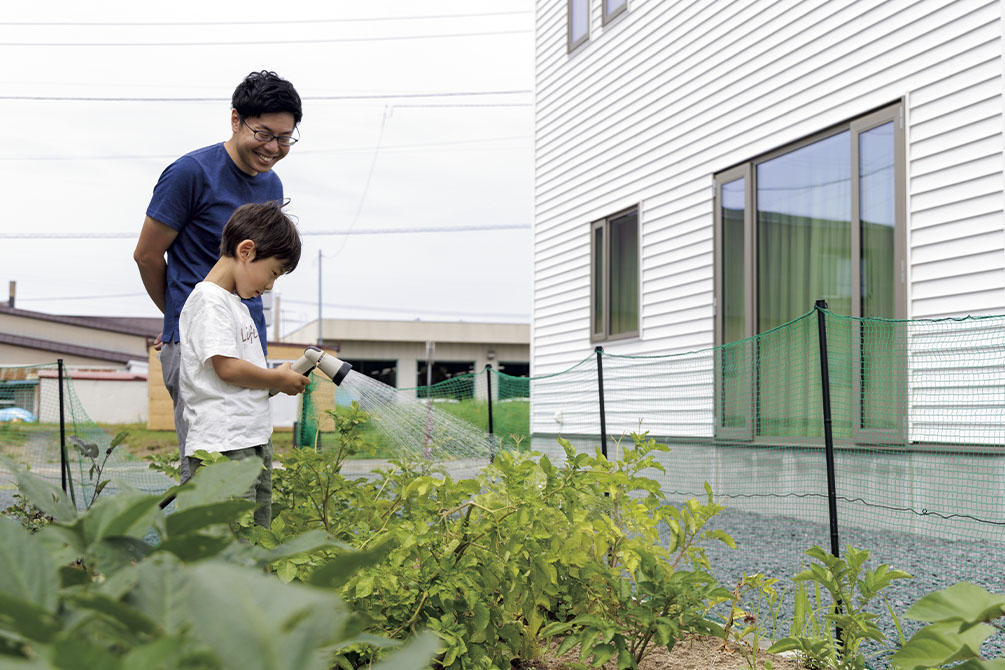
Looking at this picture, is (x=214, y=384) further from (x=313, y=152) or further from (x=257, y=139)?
(x=313, y=152)

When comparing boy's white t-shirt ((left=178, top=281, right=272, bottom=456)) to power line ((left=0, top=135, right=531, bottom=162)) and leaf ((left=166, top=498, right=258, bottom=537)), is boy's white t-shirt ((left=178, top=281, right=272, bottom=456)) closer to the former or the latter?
leaf ((left=166, top=498, right=258, bottom=537))

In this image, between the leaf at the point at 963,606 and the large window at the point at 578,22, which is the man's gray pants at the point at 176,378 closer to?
the leaf at the point at 963,606

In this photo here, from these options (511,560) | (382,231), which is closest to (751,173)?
(511,560)

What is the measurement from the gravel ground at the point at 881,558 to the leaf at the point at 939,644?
2096mm

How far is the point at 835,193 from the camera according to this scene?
620 cm

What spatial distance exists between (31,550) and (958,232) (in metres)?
5.58

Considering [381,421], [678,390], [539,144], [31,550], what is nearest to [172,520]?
[31,550]

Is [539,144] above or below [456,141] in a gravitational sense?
below

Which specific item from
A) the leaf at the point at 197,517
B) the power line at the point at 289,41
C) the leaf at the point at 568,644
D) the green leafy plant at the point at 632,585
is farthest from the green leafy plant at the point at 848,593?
the power line at the point at 289,41

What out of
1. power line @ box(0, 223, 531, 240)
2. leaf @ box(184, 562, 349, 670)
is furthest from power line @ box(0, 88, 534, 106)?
leaf @ box(184, 562, 349, 670)

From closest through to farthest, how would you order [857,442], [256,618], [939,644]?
[256,618] → [939,644] → [857,442]

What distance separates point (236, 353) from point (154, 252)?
51 centimetres

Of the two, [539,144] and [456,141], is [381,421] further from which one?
[456,141]

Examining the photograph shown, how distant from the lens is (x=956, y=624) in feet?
3.16
